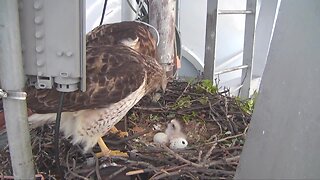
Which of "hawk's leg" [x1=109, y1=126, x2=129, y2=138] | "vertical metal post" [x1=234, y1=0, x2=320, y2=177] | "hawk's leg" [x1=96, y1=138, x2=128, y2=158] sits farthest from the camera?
"hawk's leg" [x1=109, y1=126, x2=129, y2=138]

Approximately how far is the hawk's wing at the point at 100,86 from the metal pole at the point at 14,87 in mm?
698

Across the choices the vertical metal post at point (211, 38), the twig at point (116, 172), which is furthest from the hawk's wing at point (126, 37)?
the vertical metal post at point (211, 38)

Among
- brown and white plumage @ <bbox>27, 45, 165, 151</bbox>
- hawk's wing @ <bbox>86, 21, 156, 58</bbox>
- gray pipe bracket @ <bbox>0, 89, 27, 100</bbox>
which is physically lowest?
brown and white plumage @ <bbox>27, 45, 165, 151</bbox>

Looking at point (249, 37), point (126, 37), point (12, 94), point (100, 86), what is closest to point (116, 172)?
point (100, 86)

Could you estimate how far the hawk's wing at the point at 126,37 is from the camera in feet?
7.97

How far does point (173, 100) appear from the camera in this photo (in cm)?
287

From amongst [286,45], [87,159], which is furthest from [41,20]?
[87,159]

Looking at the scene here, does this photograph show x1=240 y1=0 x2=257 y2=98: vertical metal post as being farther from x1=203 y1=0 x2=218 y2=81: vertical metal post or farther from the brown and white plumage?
the brown and white plumage

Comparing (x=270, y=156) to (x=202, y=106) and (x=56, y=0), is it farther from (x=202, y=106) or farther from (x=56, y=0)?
(x=202, y=106)

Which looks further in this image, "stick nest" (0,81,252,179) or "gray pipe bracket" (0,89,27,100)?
"stick nest" (0,81,252,179)

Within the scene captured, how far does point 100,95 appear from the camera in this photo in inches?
74.0

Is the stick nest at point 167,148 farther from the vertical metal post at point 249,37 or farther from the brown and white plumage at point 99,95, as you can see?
the vertical metal post at point 249,37

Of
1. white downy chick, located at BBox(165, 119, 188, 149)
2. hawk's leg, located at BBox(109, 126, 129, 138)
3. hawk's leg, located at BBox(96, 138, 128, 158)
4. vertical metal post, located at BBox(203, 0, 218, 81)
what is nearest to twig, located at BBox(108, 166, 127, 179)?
hawk's leg, located at BBox(96, 138, 128, 158)

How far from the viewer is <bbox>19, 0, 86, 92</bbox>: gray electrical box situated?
41.1 inches
